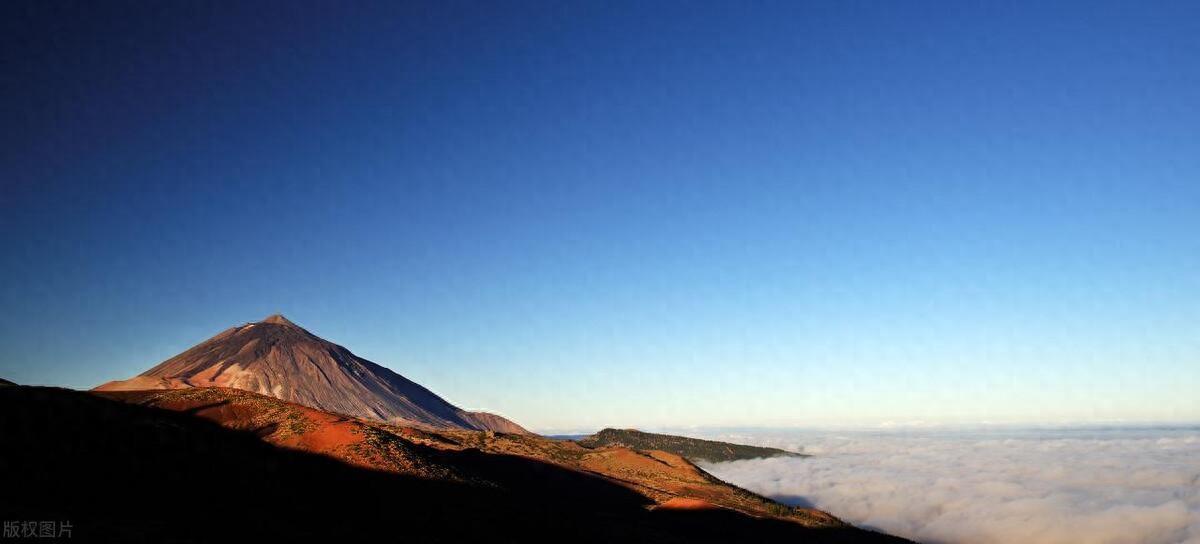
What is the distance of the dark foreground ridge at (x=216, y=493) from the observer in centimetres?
1848

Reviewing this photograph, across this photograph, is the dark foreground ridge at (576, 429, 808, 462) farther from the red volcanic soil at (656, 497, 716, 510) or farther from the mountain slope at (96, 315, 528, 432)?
the red volcanic soil at (656, 497, 716, 510)

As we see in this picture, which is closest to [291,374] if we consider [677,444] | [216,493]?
[677,444]

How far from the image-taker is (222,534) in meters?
17.8

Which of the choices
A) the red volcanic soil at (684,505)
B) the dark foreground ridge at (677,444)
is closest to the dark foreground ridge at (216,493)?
the red volcanic soil at (684,505)

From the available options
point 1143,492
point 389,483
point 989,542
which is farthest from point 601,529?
point 1143,492

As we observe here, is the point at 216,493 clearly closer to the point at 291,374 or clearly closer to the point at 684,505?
the point at 684,505

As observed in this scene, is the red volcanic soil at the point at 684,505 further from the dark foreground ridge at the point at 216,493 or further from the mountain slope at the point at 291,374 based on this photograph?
the mountain slope at the point at 291,374

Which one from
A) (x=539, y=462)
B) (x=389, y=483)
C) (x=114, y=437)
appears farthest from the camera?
(x=539, y=462)

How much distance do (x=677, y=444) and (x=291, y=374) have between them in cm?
10824

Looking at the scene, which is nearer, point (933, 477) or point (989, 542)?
point (989, 542)

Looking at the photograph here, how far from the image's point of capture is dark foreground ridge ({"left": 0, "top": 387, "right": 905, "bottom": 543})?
60.6 feet

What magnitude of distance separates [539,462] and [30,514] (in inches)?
1704

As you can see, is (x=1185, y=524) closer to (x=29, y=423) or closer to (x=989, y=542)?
(x=989, y=542)

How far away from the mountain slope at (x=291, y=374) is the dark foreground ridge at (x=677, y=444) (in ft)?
160
